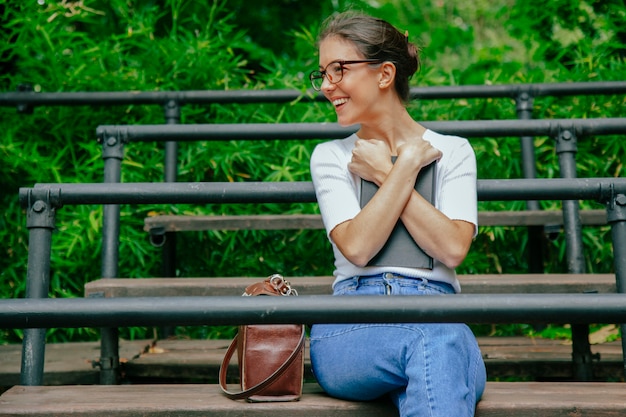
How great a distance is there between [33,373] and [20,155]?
6.16 feet

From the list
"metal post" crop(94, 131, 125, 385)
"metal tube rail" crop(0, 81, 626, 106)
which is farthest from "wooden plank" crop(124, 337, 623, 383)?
"metal tube rail" crop(0, 81, 626, 106)

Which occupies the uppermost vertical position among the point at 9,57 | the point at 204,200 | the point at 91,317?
the point at 9,57

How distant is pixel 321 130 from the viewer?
2.95m

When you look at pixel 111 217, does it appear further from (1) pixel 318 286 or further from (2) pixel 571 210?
(2) pixel 571 210

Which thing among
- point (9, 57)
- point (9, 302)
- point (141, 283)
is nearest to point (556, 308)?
point (9, 302)

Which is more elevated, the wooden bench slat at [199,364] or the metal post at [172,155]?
the metal post at [172,155]

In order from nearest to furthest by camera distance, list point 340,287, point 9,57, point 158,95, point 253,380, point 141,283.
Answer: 1. point 253,380
2. point 340,287
3. point 141,283
4. point 158,95
5. point 9,57

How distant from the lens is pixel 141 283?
2568 mm

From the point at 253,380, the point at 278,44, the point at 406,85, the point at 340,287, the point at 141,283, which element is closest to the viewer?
the point at 253,380

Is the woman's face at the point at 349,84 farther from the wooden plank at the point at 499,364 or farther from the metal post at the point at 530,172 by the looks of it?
the metal post at the point at 530,172

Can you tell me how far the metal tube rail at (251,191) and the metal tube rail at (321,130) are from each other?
2.48 feet

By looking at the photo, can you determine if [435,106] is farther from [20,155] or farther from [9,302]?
[9,302]

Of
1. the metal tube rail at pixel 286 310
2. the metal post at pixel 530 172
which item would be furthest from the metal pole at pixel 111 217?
the metal post at pixel 530 172

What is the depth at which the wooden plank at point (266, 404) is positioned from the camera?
178cm
